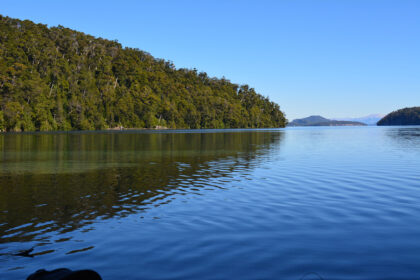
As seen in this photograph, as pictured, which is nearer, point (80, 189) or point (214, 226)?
point (214, 226)

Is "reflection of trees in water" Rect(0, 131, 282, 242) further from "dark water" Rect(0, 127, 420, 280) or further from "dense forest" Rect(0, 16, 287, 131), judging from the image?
"dense forest" Rect(0, 16, 287, 131)

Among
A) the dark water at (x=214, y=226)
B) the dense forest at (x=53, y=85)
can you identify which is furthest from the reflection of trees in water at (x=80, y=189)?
the dense forest at (x=53, y=85)

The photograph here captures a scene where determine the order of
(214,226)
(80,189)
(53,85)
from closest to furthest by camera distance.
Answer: (214,226) < (80,189) < (53,85)

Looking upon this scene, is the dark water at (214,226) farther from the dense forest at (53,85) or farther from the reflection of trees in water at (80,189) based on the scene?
the dense forest at (53,85)

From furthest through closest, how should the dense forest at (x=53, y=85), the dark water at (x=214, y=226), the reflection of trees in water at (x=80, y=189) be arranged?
1. the dense forest at (x=53, y=85)
2. the reflection of trees in water at (x=80, y=189)
3. the dark water at (x=214, y=226)

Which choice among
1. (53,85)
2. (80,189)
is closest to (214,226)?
(80,189)

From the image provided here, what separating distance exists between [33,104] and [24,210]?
5451 inches

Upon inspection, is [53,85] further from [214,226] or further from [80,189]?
[214,226]

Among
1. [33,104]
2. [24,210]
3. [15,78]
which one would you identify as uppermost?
[15,78]

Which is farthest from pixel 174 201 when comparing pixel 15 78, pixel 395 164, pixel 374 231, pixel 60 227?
pixel 15 78

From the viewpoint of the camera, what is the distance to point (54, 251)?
10.2 metres

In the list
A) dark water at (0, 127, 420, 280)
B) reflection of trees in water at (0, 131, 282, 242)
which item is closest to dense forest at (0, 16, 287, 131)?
reflection of trees in water at (0, 131, 282, 242)

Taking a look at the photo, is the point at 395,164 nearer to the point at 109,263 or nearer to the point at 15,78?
the point at 109,263

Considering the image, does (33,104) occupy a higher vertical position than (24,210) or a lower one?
higher
